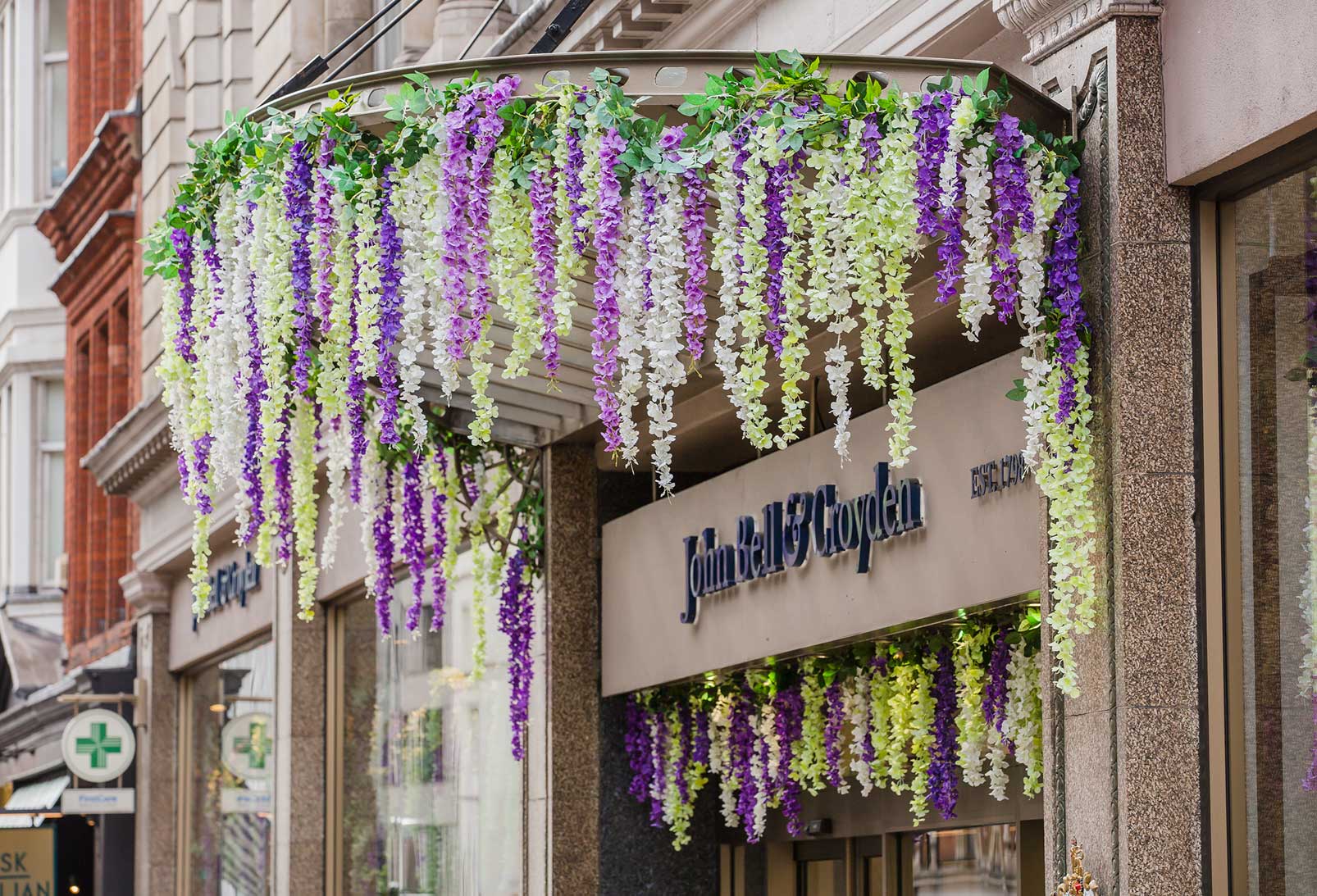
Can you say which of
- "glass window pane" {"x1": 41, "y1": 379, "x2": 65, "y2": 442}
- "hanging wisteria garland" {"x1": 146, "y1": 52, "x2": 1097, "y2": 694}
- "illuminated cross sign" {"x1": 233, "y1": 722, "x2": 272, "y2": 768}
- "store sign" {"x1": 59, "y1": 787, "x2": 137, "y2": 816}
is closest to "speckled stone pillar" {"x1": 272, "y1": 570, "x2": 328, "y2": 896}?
"illuminated cross sign" {"x1": 233, "y1": 722, "x2": 272, "y2": 768}

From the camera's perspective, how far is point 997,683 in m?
9.34

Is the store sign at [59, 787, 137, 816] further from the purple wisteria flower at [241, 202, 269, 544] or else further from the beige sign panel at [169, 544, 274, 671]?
the purple wisteria flower at [241, 202, 269, 544]

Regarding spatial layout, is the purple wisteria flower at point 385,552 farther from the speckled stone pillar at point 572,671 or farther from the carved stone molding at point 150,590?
the carved stone molding at point 150,590

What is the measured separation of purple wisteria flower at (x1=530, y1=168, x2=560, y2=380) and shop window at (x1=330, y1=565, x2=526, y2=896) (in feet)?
16.5

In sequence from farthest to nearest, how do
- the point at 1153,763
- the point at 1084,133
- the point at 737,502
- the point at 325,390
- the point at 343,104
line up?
the point at 737,502 < the point at 325,390 < the point at 343,104 < the point at 1084,133 < the point at 1153,763

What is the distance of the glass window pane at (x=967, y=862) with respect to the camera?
10.1 meters

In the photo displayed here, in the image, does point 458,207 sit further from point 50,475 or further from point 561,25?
point 50,475

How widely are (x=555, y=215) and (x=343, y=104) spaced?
953mm

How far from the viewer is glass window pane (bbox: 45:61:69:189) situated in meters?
29.8

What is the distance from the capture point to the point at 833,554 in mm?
9586

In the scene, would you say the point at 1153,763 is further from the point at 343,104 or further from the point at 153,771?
the point at 153,771

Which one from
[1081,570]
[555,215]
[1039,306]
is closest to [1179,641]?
[1081,570]

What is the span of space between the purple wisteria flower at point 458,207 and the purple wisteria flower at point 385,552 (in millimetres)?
4078

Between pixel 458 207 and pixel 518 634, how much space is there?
4.68 meters
